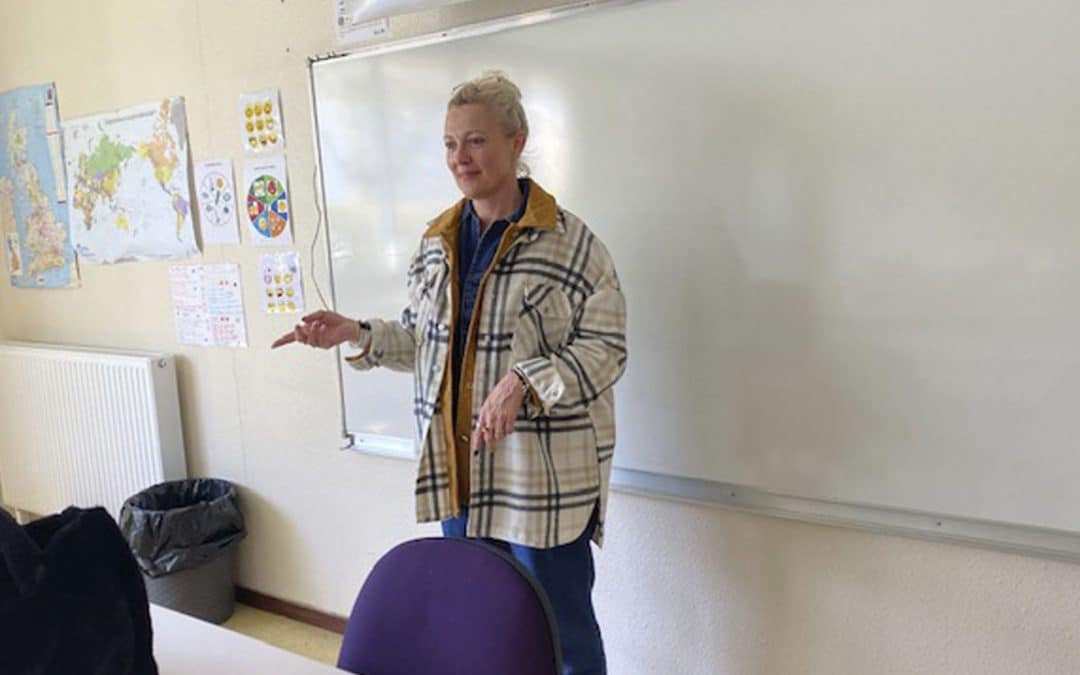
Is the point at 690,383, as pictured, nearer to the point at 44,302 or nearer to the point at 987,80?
the point at 987,80

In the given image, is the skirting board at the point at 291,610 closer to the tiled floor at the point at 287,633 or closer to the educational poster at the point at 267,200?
the tiled floor at the point at 287,633

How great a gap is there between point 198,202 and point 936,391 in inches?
89.3

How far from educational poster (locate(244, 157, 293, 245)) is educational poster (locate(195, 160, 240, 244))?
0.08m

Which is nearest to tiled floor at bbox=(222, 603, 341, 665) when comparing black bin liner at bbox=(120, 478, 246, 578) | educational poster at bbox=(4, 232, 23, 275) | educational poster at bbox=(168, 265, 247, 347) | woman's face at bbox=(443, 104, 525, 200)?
black bin liner at bbox=(120, 478, 246, 578)

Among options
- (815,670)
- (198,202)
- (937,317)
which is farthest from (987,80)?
(198,202)

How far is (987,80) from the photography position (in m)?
1.32

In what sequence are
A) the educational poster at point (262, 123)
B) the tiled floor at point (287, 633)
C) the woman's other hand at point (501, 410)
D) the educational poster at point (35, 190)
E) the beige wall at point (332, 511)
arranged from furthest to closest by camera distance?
the educational poster at point (35, 190)
the tiled floor at point (287, 633)
the educational poster at point (262, 123)
the beige wall at point (332, 511)
the woman's other hand at point (501, 410)

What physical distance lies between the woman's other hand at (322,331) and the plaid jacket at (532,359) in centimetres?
22

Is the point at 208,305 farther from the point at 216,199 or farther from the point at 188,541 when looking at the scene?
the point at 188,541

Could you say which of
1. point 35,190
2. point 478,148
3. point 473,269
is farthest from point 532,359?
point 35,190

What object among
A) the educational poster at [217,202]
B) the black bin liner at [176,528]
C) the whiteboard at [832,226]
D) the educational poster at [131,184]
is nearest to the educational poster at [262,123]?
the educational poster at [217,202]

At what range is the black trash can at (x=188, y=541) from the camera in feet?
8.05

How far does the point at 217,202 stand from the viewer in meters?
2.49

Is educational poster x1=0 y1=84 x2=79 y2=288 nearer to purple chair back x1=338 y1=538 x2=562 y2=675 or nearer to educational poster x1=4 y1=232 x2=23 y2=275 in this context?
educational poster x1=4 y1=232 x2=23 y2=275
